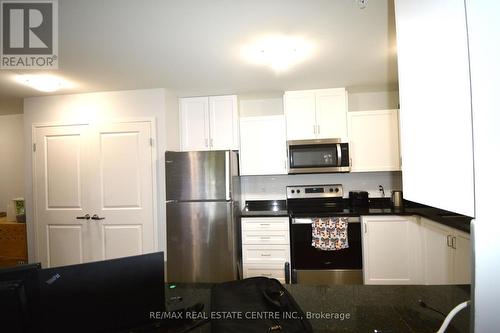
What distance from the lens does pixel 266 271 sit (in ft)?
8.69

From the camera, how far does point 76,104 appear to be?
9.16 ft

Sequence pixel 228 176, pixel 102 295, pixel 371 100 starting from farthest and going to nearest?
pixel 371 100 → pixel 228 176 → pixel 102 295

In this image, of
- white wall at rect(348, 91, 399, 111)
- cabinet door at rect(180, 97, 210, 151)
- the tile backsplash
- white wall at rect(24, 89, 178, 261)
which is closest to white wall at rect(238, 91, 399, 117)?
white wall at rect(348, 91, 399, 111)

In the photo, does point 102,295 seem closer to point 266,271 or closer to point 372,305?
point 372,305

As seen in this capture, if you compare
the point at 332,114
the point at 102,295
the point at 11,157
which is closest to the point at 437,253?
the point at 332,114

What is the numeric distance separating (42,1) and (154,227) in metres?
2.13

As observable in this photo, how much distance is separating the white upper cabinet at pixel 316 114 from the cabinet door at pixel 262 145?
147 mm

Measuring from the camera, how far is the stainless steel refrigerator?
8.21ft

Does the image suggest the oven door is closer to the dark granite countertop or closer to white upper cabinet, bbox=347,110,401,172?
white upper cabinet, bbox=347,110,401,172

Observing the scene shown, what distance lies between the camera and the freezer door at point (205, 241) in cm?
250

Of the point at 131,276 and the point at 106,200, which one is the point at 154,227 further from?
the point at 131,276

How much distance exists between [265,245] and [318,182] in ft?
3.77

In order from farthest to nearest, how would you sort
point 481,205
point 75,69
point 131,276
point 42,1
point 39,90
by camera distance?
point 39,90 → point 75,69 → point 42,1 → point 131,276 → point 481,205

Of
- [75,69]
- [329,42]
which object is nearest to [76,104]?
[75,69]
